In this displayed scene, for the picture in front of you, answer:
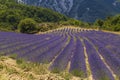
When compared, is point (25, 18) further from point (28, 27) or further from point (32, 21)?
point (28, 27)

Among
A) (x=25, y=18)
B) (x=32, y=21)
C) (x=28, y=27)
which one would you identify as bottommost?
(x=25, y=18)

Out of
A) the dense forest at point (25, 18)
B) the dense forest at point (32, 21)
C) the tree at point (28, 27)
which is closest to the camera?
the tree at point (28, 27)

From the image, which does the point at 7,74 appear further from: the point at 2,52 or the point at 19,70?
the point at 2,52

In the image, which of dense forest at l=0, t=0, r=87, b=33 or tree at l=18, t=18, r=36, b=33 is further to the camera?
dense forest at l=0, t=0, r=87, b=33

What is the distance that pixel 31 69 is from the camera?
13.8 meters

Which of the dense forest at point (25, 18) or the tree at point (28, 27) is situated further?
the dense forest at point (25, 18)

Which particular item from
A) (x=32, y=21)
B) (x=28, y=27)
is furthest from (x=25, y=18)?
(x=28, y=27)

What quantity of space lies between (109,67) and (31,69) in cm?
383

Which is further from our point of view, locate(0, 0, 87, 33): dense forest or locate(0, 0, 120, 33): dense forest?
locate(0, 0, 87, 33): dense forest

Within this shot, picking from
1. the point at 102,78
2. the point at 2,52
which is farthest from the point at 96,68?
the point at 2,52

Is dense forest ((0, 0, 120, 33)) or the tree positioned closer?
the tree

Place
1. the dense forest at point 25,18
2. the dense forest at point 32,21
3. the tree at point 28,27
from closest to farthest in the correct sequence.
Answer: the tree at point 28,27, the dense forest at point 32,21, the dense forest at point 25,18

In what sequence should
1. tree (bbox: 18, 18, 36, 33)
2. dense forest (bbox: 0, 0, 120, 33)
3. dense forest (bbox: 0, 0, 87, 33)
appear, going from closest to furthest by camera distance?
tree (bbox: 18, 18, 36, 33) → dense forest (bbox: 0, 0, 120, 33) → dense forest (bbox: 0, 0, 87, 33)

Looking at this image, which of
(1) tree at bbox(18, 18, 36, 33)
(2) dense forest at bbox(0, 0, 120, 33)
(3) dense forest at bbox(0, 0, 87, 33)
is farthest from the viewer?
(3) dense forest at bbox(0, 0, 87, 33)
